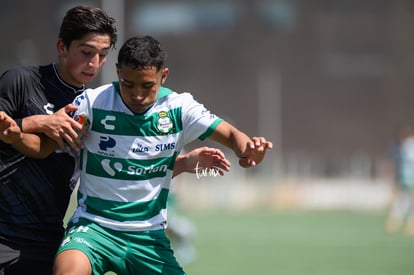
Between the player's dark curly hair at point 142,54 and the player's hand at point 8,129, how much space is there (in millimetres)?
721

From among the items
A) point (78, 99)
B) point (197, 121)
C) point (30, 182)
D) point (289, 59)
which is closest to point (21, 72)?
point (78, 99)

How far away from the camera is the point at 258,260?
1430 cm

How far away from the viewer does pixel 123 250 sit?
5.63 m

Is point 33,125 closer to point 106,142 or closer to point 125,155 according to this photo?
point 106,142

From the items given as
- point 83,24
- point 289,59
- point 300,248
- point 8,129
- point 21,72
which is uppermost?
point 83,24

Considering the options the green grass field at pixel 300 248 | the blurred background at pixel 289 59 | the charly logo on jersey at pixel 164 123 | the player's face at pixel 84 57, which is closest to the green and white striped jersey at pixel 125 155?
the charly logo on jersey at pixel 164 123

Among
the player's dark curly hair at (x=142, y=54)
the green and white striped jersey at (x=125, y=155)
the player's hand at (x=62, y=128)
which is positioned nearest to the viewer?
Answer: the player's hand at (x=62, y=128)

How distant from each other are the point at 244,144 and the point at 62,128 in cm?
102

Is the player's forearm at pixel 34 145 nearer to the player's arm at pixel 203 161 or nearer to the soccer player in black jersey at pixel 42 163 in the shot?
the soccer player in black jersey at pixel 42 163

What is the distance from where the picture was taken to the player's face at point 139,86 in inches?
220

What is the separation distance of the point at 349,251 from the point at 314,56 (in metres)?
34.9

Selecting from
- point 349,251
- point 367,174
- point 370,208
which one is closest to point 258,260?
point 349,251

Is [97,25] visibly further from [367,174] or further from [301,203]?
[367,174]

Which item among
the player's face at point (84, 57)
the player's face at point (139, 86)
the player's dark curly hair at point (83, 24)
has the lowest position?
the player's face at point (139, 86)
